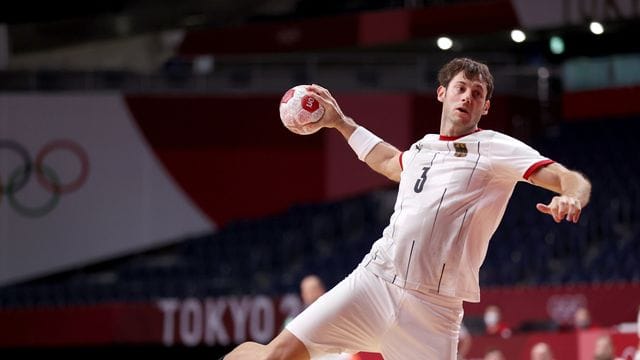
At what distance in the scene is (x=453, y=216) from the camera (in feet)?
19.1

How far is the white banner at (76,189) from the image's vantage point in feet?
70.3

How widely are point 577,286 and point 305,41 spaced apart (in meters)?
7.72

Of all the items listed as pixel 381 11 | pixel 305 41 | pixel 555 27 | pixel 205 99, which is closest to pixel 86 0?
pixel 205 99

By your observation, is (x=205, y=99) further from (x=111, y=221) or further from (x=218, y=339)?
(x=218, y=339)

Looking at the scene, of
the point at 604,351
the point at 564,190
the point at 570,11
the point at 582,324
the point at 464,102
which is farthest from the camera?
the point at 570,11

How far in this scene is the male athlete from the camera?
19.0 feet

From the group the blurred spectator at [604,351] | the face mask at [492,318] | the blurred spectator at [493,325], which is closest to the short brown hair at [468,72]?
the blurred spectator at [604,351]

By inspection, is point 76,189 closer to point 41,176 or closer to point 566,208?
point 41,176

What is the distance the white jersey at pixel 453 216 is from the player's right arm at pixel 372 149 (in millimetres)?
483

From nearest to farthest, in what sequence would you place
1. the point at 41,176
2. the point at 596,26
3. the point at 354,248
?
the point at 596,26
the point at 354,248
the point at 41,176

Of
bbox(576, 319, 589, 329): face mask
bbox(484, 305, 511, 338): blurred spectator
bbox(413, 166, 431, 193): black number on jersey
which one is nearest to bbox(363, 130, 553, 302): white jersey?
bbox(413, 166, 431, 193): black number on jersey

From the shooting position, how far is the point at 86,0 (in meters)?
23.5

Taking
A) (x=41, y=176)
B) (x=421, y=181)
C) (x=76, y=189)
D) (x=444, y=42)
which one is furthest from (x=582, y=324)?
(x=41, y=176)

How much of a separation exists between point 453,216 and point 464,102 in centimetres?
56
